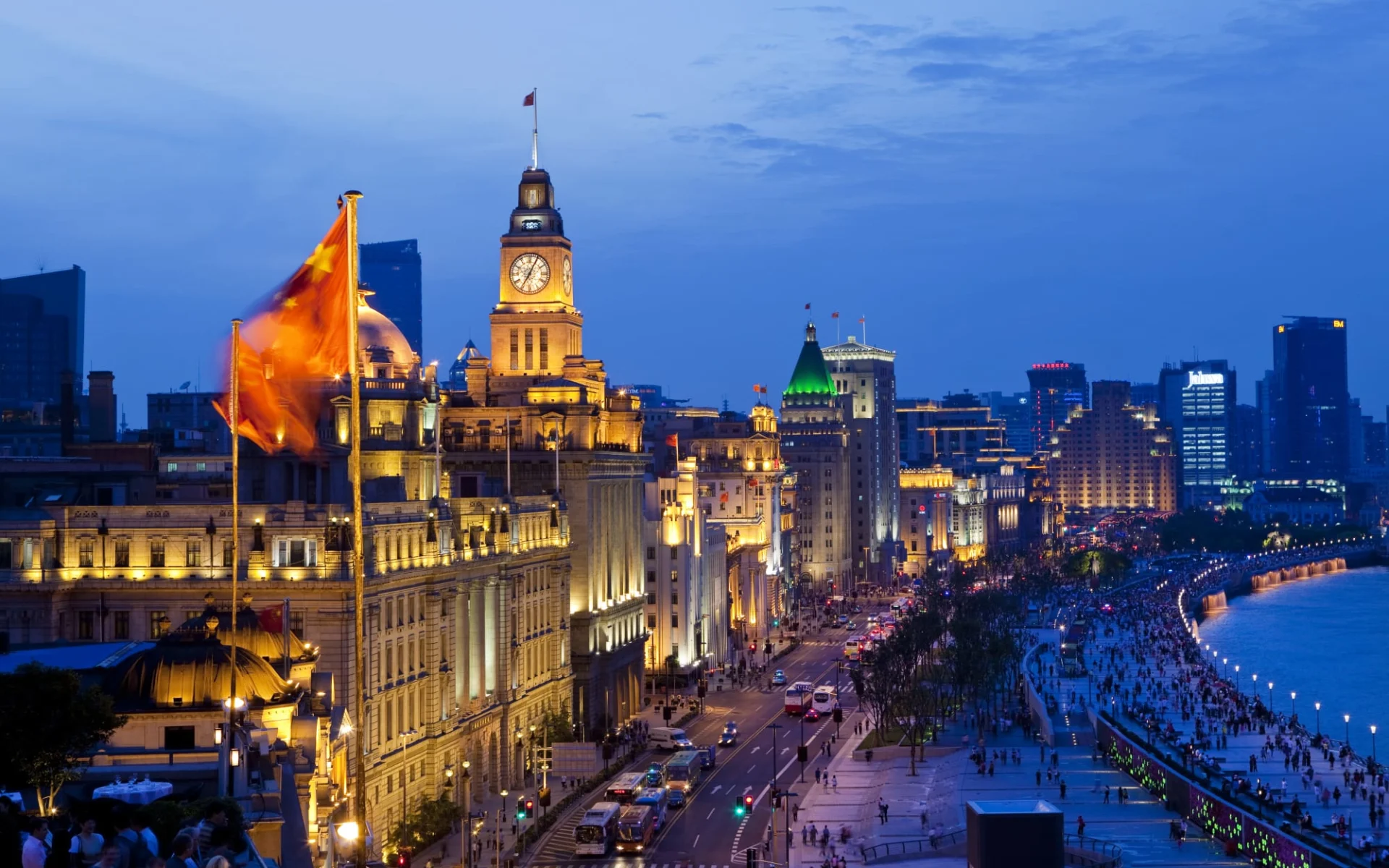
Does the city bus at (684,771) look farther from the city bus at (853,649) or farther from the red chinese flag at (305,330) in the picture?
the city bus at (853,649)

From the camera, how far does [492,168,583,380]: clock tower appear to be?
406ft

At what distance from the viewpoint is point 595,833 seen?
242 feet

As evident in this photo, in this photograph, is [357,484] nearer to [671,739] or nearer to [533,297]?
[671,739]

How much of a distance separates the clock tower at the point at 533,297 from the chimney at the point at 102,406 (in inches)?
1018

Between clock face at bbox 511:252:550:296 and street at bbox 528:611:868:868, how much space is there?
1109 inches

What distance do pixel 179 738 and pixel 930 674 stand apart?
290 ft

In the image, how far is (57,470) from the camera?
8681 centimetres

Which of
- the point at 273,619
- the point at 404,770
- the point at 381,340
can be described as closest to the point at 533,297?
the point at 381,340

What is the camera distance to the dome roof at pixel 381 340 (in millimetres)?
97694

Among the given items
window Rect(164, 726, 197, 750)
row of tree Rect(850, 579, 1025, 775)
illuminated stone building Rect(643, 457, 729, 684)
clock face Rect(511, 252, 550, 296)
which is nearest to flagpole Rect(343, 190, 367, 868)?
window Rect(164, 726, 197, 750)

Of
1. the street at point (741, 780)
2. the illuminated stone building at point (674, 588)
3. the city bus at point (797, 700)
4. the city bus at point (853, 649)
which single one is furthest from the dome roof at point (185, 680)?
the city bus at point (853, 649)

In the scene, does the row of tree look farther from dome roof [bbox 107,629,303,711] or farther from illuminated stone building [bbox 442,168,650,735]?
dome roof [bbox 107,629,303,711]

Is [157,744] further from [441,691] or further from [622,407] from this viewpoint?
[622,407]

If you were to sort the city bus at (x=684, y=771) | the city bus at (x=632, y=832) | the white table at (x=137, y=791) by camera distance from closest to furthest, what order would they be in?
1. the white table at (x=137, y=791)
2. the city bus at (x=632, y=832)
3. the city bus at (x=684, y=771)
